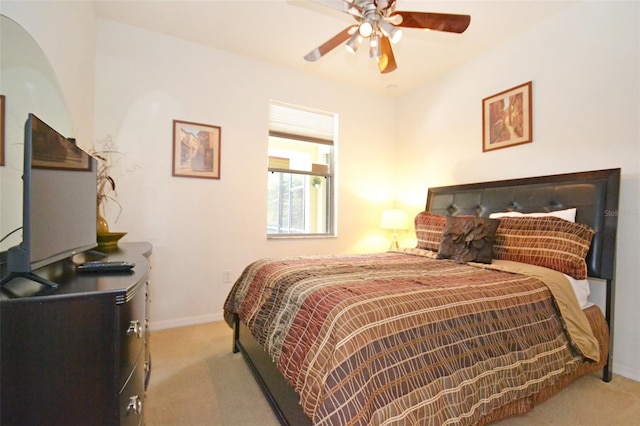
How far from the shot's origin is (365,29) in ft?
5.72

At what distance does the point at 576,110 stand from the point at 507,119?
532 millimetres

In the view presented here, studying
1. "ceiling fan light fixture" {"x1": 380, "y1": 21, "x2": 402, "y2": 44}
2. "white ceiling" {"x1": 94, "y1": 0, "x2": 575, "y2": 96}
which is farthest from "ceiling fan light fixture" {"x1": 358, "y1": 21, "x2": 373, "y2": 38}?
"white ceiling" {"x1": 94, "y1": 0, "x2": 575, "y2": 96}

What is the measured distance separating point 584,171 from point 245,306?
2678mm

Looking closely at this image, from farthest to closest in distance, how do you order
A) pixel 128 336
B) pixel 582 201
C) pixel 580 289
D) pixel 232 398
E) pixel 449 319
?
pixel 582 201
pixel 580 289
pixel 232 398
pixel 449 319
pixel 128 336

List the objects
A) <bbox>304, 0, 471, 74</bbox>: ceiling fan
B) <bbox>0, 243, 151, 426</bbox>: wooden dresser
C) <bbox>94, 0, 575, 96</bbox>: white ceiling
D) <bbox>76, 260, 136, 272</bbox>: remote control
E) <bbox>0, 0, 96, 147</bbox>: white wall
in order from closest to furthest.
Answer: <bbox>0, 243, 151, 426</bbox>: wooden dresser, <bbox>76, 260, 136, 272</bbox>: remote control, <bbox>0, 0, 96, 147</bbox>: white wall, <bbox>304, 0, 471, 74</bbox>: ceiling fan, <bbox>94, 0, 575, 96</bbox>: white ceiling

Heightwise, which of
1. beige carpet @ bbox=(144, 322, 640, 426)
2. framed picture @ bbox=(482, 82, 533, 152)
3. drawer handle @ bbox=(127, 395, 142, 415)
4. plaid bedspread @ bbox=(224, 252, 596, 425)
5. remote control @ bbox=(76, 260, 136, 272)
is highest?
framed picture @ bbox=(482, 82, 533, 152)

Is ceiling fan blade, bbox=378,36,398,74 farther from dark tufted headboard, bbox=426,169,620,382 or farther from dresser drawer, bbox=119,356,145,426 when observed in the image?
dresser drawer, bbox=119,356,145,426

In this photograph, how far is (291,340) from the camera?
1.35m

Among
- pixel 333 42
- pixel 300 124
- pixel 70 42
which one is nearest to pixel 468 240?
pixel 333 42

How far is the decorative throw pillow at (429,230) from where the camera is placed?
2.59 meters

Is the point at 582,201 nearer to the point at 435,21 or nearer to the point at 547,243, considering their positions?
the point at 547,243

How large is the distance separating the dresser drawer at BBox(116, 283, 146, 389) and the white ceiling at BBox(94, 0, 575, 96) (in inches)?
92.1

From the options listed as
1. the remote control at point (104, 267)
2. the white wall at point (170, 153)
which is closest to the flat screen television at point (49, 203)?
the remote control at point (104, 267)

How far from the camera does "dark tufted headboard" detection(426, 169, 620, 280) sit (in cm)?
197
